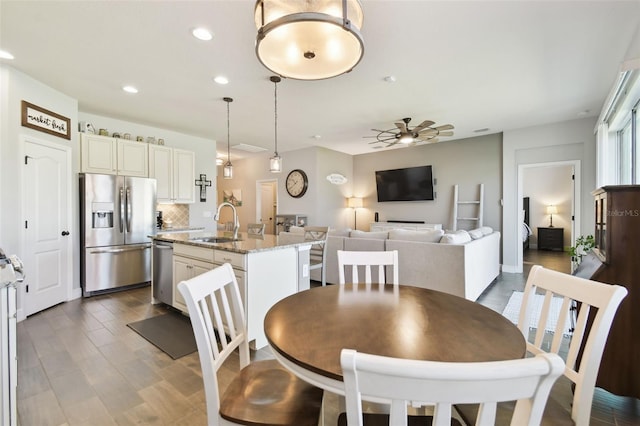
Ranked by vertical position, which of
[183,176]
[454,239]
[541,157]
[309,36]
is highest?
[541,157]

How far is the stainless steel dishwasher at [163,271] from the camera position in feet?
11.0

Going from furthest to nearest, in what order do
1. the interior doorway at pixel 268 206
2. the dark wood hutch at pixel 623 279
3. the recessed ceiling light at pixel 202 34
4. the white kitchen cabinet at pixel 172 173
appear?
the interior doorway at pixel 268 206 → the white kitchen cabinet at pixel 172 173 → the recessed ceiling light at pixel 202 34 → the dark wood hutch at pixel 623 279

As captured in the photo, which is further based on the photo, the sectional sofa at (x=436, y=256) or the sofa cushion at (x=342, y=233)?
the sofa cushion at (x=342, y=233)

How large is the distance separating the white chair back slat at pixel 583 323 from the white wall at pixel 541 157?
4822 mm

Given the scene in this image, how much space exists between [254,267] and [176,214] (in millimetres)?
3861

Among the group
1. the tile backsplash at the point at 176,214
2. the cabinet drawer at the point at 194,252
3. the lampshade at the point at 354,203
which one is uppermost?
the lampshade at the point at 354,203

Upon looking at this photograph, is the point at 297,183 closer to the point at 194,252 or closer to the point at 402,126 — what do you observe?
the point at 402,126

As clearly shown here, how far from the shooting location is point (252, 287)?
2.45 m

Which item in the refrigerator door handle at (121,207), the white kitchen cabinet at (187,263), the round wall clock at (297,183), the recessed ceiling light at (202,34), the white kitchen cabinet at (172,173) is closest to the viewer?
the recessed ceiling light at (202,34)

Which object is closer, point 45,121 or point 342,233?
point 45,121

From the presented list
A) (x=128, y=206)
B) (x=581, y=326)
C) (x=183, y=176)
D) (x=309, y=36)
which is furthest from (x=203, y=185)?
(x=581, y=326)

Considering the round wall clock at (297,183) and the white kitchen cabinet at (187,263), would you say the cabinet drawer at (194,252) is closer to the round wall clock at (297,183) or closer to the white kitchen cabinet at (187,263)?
the white kitchen cabinet at (187,263)

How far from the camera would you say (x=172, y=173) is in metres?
5.06

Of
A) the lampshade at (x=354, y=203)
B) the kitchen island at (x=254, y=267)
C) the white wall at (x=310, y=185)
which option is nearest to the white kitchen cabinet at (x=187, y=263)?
the kitchen island at (x=254, y=267)
